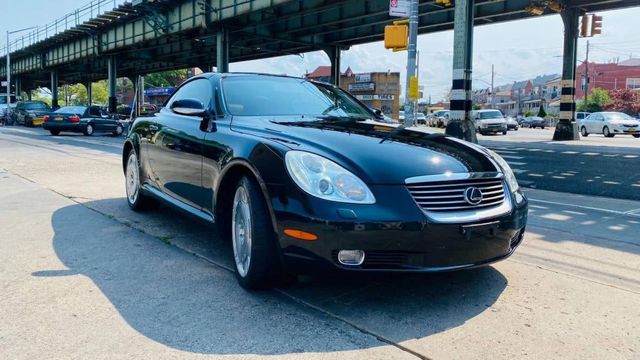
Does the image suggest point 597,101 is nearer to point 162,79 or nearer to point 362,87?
point 362,87

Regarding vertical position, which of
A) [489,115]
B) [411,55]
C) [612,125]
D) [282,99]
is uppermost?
[411,55]

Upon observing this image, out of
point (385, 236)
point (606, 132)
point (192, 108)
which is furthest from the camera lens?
point (606, 132)

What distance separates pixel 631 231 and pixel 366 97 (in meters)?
63.9

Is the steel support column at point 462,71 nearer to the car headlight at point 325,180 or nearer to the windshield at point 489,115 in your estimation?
the car headlight at point 325,180

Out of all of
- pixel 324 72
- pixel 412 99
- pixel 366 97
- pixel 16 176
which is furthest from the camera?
pixel 324 72

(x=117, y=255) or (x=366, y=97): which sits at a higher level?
(x=366, y=97)

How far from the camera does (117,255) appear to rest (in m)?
4.46

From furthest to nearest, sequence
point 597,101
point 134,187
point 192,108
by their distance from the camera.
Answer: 1. point 597,101
2. point 134,187
3. point 192,108

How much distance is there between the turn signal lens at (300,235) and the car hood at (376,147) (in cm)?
42

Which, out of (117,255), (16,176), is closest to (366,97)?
(16,176)

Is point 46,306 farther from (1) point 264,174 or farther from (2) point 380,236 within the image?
(2) point 380,236

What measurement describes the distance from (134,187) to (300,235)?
360 cm

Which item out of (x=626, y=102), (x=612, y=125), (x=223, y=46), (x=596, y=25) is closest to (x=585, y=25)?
(x=596, y=25)

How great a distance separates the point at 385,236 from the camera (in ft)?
9.75
